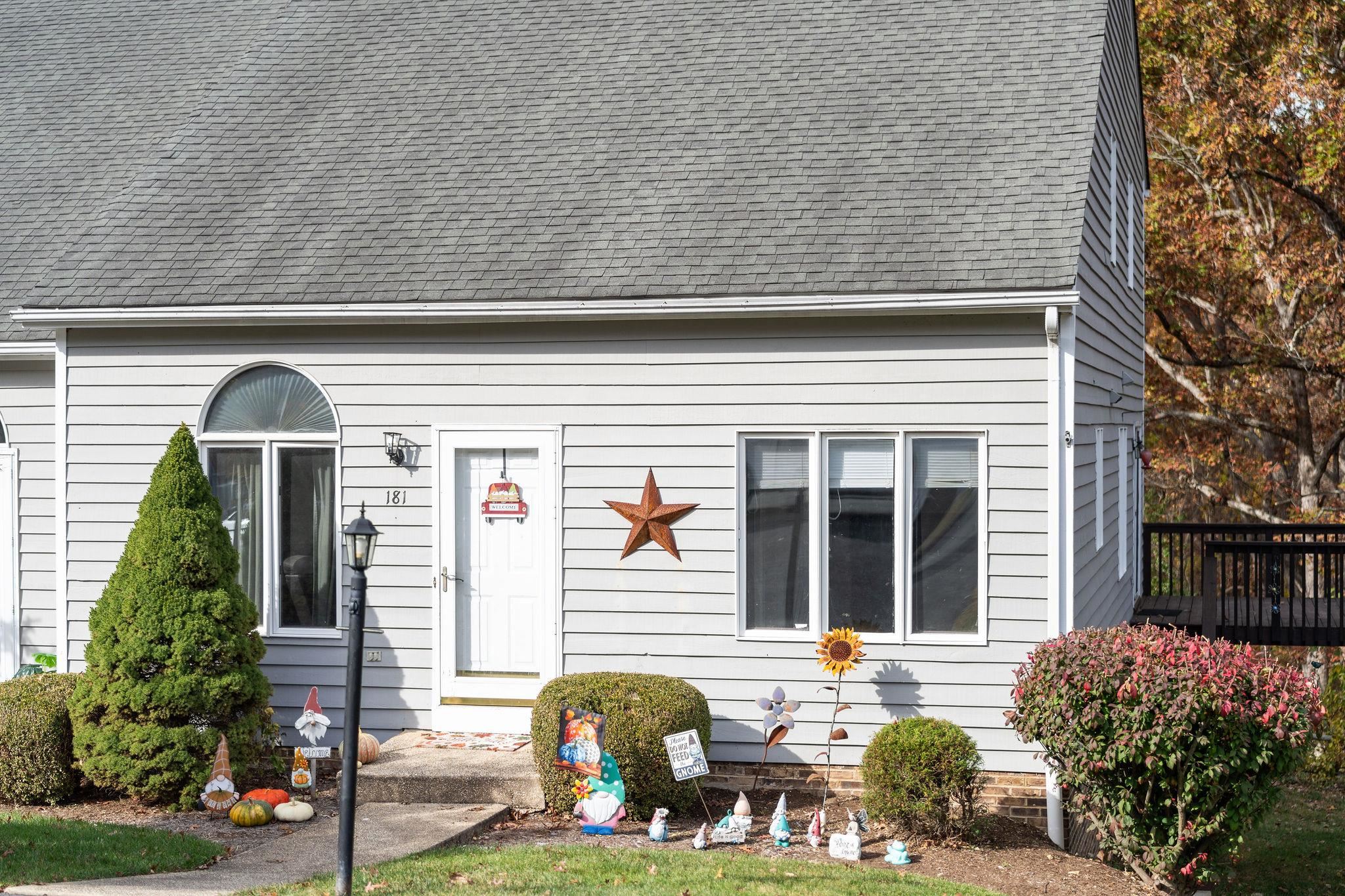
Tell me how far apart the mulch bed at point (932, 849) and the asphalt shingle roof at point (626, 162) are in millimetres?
3614

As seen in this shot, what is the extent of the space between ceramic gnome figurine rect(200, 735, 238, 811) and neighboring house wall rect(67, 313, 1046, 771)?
3.75 ft

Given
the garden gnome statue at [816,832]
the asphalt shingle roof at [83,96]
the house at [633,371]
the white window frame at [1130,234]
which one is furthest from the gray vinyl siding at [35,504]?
the white window frame at [1130,234]

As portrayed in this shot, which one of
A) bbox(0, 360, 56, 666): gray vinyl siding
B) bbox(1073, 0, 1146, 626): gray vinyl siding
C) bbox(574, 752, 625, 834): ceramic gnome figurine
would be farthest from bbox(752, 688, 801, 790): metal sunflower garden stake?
bbox(0, 360, 56, 666): gray vinyl siding

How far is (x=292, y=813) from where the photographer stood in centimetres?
877

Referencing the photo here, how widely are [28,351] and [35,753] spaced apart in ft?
11.3

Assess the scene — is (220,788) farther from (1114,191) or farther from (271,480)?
(1114,191)

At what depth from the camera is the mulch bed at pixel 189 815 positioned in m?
8.36

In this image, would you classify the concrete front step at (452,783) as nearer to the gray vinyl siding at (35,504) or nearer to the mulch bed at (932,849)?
the mulch bed at (932,849)

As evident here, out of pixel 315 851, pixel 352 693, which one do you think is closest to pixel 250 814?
pixel 315 851

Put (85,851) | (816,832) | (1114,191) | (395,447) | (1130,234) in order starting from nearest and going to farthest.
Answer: (85,851)
(816,832)
(395,447)
(1114,191)
(1130,234)

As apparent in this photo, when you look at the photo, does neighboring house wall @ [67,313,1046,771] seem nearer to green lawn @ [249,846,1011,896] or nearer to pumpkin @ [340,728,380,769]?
pumpkin @ [340,728,380,769]

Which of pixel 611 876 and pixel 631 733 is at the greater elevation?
pixel 631 733

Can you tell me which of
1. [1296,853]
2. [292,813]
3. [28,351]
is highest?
[28,351]

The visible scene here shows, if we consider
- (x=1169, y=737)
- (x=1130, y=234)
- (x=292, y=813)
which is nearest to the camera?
(x=1169, y=737)
